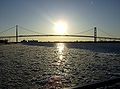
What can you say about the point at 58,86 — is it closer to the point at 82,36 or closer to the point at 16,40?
the point at 82,36

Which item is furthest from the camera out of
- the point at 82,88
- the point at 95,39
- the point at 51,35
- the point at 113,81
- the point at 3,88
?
the point at 51,35

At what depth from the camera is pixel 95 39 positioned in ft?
270

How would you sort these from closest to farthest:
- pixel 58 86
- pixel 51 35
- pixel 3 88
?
pixel 3 88 → pixel 58 86 → pixel 51 35

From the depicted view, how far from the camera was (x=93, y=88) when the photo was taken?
5.32 m

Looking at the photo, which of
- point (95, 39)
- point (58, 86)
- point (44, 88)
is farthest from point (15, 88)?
point (95, 39)

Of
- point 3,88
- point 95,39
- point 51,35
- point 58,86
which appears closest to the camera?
point 3,88

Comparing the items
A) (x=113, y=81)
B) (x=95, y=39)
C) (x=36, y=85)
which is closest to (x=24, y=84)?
(x=36, y=85)

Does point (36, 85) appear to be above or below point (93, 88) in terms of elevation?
below

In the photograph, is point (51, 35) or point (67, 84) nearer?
point (67, 84)

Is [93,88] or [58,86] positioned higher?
[93,88]

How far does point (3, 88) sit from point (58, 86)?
2.13 meters

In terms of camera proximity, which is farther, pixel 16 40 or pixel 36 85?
pixel 16 40

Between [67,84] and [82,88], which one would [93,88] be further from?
[67,84]

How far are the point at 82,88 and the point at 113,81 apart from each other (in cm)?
106
